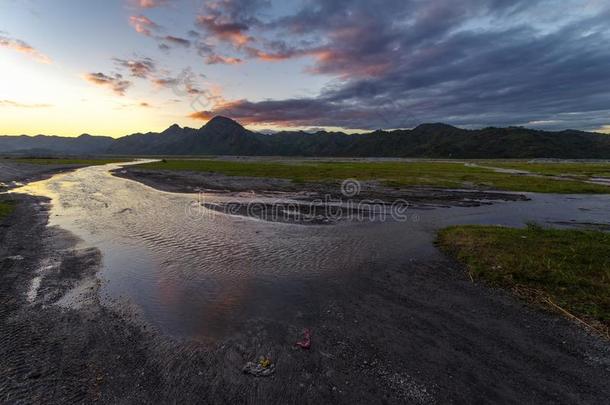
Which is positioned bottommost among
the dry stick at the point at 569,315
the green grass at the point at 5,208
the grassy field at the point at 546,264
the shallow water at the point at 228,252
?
the shallow water at the point at 228,252

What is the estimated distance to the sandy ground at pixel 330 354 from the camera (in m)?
7.88

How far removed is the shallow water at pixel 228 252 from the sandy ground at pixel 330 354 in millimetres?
1158

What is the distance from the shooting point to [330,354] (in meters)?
9.48

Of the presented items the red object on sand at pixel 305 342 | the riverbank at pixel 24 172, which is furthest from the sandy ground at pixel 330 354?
the riverbank at pixel 24 172

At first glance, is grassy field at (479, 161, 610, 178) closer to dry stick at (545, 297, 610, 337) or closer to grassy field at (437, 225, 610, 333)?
grassy field at (437, 225, 610, 333)

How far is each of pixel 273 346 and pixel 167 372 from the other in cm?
312

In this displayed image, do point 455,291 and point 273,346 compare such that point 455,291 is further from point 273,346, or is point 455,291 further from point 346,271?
point 273,346

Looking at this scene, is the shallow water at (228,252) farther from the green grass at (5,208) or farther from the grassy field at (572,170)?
the grassy field at (572,170)

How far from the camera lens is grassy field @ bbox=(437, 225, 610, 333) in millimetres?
12312

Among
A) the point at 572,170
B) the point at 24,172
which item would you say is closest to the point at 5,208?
the point at 24,172

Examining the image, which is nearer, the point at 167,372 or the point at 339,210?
the point at 167,372

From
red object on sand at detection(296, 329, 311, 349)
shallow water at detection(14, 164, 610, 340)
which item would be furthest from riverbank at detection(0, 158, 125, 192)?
red object on sand at detection(296, 329, 311, 349)

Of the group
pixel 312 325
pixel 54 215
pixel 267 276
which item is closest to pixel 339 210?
pixel 267 276

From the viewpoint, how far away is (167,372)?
8.66 metres
